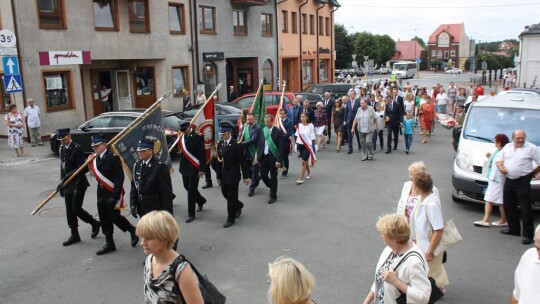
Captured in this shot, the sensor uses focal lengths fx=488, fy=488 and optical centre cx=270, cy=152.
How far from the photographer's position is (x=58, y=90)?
1889 centimetres

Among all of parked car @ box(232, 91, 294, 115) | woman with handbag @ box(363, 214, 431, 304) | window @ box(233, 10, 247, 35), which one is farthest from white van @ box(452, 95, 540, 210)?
window @ box(233, 10, 247, 35)

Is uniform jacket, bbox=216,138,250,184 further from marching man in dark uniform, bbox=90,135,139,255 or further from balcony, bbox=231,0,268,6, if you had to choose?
balcony, bbox=231,0,268,6

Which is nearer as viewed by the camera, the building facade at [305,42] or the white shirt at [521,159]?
the white shirt at [521,159]

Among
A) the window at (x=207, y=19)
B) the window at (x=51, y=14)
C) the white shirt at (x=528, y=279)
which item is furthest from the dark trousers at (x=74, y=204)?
the window at (x=207, y=19)

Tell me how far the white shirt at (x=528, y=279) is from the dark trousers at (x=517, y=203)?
4179 millimetres

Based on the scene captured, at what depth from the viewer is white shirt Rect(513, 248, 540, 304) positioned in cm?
354

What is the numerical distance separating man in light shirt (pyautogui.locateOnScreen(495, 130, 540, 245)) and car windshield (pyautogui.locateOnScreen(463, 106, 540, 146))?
7.57 feet

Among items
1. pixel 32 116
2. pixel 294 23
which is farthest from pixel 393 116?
pixel 294 23

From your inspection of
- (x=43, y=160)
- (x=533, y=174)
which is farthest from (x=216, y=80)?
(x=533, y=174)

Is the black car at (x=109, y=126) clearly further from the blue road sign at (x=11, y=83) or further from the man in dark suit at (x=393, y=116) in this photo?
the man in dark suit at (x=393, y=116)

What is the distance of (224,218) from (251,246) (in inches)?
63.3

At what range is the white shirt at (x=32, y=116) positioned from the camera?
16.7 m

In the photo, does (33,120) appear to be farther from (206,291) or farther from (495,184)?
(206,291)

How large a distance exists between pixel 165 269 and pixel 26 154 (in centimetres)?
1449
